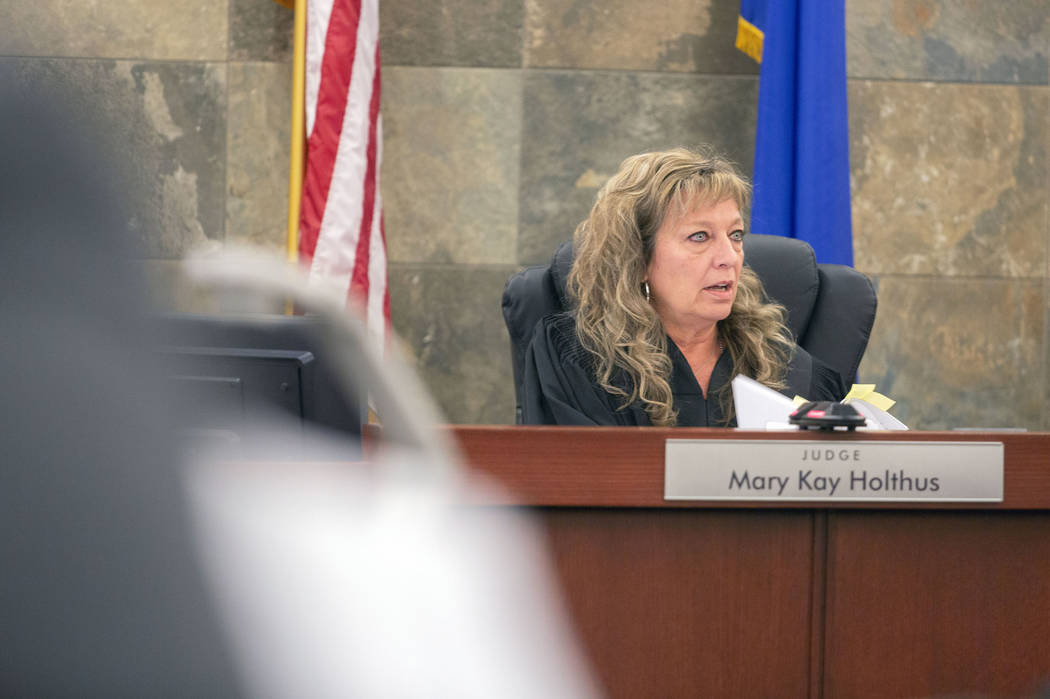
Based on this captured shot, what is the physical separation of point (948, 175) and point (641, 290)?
74.0 inches

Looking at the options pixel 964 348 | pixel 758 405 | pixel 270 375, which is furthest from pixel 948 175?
pixel 270 375

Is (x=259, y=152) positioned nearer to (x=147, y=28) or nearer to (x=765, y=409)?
(x=147, y=28)

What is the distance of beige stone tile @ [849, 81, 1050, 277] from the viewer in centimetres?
379

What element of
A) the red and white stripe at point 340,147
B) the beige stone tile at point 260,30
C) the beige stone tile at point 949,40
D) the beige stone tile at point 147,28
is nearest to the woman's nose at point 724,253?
the red and white stripe at point 340,147

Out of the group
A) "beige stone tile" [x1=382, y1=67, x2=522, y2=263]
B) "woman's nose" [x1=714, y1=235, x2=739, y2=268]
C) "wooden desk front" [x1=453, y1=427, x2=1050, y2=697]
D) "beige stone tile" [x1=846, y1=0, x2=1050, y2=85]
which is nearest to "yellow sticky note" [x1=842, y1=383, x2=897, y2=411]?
"wooden desk front" [x1=453, y1=427, x2=1050, y2=697]

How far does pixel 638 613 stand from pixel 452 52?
2712 millimetres

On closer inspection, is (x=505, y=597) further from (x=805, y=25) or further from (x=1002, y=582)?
(x=805, y=25)

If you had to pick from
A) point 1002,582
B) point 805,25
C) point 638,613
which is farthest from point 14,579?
point 805,25

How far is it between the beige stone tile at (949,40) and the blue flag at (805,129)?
36 centimetres

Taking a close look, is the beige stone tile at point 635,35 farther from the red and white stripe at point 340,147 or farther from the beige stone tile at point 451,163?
the red and white stripe at point 340,147

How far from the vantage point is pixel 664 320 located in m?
2.41

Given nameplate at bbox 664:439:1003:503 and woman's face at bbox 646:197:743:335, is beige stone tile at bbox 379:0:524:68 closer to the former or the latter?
woman's face at bbox 646:197:743:335

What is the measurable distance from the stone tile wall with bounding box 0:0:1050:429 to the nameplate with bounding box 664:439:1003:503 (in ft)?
7.92

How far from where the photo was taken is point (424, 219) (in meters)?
3.79
